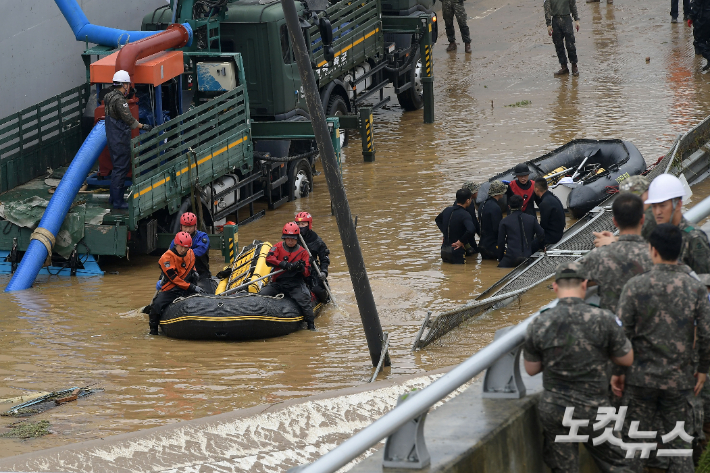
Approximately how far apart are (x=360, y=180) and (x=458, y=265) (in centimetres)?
541

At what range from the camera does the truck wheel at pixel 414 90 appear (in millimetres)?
24531

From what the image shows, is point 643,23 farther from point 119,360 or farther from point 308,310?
point 119,360

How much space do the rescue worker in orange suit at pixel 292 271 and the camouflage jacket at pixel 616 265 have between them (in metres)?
6.54

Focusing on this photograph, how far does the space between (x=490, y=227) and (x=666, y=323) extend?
9.04 m

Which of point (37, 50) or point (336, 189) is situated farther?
point (37, 50)

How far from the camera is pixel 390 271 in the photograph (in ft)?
46.9

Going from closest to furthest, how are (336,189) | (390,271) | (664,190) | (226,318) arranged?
(664,190) → (336,189) → (226,318) → (390,271)

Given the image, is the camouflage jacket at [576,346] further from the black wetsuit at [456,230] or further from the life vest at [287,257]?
the black wetsuit at [456,230]

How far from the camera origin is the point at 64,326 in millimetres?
12383

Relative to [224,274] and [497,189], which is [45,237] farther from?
[497,189]

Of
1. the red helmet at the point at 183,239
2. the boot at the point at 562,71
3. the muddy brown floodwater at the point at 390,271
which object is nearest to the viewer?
→ the muddy brown floodwater at the point at 390,271

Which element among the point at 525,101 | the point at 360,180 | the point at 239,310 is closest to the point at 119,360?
the point at 239,310

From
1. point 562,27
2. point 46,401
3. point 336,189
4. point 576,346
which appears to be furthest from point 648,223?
point 562,27

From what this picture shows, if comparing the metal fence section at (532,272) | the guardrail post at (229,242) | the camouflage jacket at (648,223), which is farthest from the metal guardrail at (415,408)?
the guardrail post at (229,242)
